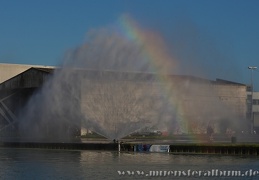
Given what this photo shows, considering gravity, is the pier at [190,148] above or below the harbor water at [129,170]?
above

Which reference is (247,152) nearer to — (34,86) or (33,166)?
(33,166)

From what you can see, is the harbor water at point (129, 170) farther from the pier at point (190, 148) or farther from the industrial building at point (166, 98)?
the industrial building at point (166, 98)

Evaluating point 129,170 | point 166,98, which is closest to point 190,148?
point 166,98

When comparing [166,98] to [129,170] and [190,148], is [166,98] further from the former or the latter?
[129,170]

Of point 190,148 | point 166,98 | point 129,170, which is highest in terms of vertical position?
point 166,98

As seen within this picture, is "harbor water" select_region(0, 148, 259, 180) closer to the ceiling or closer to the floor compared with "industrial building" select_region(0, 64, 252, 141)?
closer to the floor

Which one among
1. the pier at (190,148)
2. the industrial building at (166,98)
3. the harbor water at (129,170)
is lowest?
the harbor water at (129,170)

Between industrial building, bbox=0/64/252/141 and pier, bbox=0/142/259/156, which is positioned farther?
industrial building, bbox=0/64/252/141

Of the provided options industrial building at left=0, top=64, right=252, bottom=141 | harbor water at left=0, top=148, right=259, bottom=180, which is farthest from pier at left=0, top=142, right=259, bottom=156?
harbor water at left=0, top=148, right=259, bottom=180

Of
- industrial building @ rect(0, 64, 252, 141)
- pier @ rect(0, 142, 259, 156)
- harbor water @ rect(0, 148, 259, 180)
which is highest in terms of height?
industrial building @ rect(0, 64, 252, 141)

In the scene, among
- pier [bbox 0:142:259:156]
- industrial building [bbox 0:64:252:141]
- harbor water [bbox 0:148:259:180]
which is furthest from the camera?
industrial building [bbox 0:64:252:141]

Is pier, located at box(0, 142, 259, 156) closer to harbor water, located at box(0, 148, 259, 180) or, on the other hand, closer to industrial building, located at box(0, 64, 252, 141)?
industrial building, located at box(0, 64, 252, 141)

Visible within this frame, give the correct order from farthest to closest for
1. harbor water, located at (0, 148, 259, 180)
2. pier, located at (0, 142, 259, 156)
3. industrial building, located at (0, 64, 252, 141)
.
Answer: industrial building, located at (0, 64, 252, 141) < pier, located at (0, 142, 259, 156) < harbor water, located at (0, 148, 259, 180)

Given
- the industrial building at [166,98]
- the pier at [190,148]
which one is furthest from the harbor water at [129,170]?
the industrial building at [166,98]
